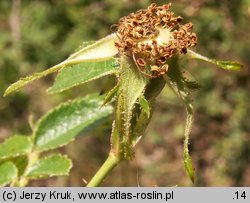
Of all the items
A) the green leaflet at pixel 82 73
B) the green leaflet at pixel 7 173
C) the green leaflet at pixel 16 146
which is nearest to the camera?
the green leaflet at pixel 82 73

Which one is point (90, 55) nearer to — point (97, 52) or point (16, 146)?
point (97, 52)

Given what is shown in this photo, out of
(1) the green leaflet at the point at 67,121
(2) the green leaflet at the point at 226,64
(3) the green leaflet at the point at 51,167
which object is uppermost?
(1) the green leaflet at the point at 67,121

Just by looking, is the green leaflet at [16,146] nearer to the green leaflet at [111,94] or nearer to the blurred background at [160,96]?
the green leaflet at [111,94]

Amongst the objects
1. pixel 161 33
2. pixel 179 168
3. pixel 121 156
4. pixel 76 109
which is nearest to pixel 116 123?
pixel 121 156

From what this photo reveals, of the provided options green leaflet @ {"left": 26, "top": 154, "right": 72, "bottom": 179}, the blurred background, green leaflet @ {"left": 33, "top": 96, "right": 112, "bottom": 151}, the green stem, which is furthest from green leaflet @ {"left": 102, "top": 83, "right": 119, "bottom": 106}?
the blurred background

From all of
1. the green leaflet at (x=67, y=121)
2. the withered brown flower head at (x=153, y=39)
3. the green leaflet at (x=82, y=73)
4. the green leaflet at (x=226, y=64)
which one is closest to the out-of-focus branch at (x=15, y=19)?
the green leaflet at (x=67, y=121)

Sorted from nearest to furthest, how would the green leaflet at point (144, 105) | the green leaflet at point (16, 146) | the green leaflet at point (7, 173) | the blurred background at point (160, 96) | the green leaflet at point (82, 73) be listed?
the green leaflet at point (144, 105) → the green leaflet at point (82, 73) → the green leaflet at point (7, 173) → the green leaflet at point (16, 146) → the blurred background at point (160, 96)

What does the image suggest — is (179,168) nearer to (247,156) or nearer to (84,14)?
(247,156)
